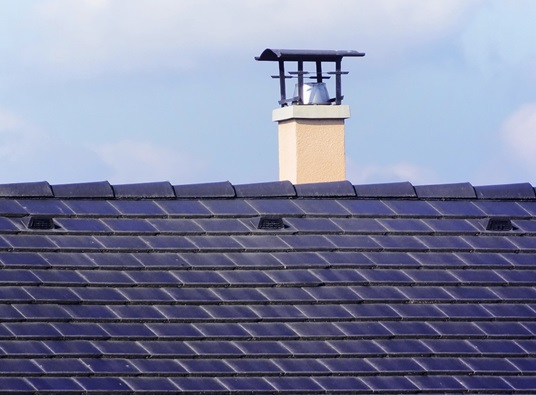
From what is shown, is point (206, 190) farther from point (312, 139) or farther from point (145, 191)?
point (312, 139)

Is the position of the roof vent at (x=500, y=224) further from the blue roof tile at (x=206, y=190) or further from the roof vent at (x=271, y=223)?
the blue roof tile at (x=206, y=190)

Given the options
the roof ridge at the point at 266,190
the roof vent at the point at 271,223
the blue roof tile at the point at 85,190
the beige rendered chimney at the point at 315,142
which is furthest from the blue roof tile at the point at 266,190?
the beige rendered chimney at the point at 315,142

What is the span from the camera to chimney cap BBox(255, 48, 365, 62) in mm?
17594

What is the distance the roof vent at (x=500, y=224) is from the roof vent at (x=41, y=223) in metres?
4.80

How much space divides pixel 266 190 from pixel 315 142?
7.07ft

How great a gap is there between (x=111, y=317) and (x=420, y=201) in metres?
4.03


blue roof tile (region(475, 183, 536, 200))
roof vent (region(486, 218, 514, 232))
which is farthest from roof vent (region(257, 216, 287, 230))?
blue roof tile (region(475, 183, 536, 200))

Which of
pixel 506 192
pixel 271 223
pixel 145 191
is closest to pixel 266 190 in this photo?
pixel 271 223

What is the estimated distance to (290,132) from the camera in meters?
16.2

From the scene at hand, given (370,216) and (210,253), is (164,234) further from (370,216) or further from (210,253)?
(370,216)

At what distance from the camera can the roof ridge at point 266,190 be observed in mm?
13539

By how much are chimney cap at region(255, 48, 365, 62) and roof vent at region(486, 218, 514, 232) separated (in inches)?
169

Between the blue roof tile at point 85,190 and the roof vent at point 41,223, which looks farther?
the blue roof tile at point 85,190

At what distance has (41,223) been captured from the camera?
43.0 feet
